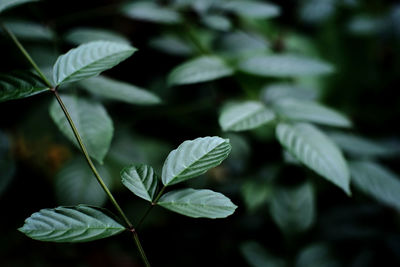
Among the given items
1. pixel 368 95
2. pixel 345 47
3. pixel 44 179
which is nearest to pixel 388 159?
pixel 368 95

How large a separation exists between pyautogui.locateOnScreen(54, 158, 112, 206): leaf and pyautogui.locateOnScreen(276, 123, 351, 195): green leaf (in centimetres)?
53

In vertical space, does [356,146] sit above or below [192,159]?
below

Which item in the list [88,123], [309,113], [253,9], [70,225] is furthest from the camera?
[253,9]

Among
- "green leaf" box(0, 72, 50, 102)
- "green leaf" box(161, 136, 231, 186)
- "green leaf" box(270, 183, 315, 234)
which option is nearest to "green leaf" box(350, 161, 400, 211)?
"green leaf" box(270, 183, 315, 234)

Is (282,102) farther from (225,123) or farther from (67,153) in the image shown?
(67,153)

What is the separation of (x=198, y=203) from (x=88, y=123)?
0.39 m

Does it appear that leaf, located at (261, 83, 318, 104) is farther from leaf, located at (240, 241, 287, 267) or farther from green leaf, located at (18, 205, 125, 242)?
green leaf, located at (18, 205, 125, 242)

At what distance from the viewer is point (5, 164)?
3.24 feet

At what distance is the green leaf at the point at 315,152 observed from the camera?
78 centimetres

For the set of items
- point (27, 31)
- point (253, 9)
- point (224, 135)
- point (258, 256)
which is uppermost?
point (27, 31)

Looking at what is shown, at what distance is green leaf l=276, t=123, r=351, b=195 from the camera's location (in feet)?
2.56

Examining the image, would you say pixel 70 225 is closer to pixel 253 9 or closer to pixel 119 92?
pixel 119 92

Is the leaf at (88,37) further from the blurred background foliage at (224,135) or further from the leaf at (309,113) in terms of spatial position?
the leaf at (309,113)

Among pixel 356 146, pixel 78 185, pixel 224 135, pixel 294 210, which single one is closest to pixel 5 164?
pixel 78 185
